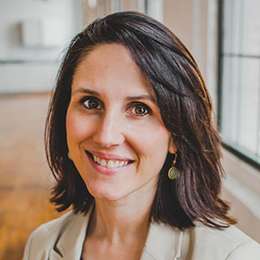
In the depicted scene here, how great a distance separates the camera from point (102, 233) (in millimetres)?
1300

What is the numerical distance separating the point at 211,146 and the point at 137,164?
0.18 m

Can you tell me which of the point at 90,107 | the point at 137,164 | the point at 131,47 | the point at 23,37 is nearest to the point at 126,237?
the point at 137,164

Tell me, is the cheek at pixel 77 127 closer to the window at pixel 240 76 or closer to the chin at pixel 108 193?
the chin at pixel 108 193

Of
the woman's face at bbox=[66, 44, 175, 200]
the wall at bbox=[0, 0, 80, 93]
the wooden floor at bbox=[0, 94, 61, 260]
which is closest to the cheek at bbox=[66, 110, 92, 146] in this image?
the woman's face at bbox=[66, 44, 175, 200]

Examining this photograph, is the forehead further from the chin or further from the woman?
the chin

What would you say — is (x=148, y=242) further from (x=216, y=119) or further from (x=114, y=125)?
(x=216, y=119)

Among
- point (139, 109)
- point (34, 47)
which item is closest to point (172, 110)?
point (139, 109)

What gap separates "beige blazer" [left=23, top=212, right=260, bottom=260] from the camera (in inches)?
41.7

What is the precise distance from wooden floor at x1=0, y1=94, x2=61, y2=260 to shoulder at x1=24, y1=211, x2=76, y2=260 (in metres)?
2.55

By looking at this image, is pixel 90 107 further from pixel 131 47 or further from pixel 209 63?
pixel 209 63

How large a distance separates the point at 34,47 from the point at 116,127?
13.2 m

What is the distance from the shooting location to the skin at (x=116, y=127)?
1.04m

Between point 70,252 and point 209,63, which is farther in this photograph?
point 209,63

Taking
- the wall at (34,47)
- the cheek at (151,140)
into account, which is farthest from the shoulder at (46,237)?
the wall at (34,47)
